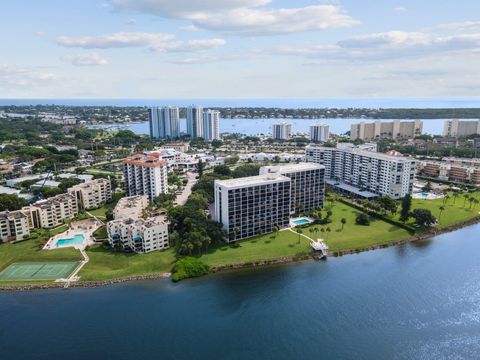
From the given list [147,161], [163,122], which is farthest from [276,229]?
[163,122]

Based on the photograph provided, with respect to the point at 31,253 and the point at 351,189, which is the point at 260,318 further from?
the point at 351,189

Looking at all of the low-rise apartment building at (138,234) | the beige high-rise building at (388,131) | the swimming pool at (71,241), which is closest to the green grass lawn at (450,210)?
the low-rise apartment building at (138,234)

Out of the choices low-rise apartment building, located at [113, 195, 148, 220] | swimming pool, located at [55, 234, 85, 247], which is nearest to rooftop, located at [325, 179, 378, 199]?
low-rise apartment building, located at [113, 195, 148, 220]

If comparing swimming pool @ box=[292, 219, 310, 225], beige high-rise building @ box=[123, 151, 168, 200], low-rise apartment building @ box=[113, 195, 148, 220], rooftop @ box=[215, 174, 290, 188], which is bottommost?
swimming pool @ box=[292, 219, 310, 225]

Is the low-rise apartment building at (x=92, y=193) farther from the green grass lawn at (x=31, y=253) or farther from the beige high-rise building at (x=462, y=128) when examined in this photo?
the beige high-rise building at (x=462, y=128)

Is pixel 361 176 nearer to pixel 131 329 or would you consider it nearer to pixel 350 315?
pixel 350 315

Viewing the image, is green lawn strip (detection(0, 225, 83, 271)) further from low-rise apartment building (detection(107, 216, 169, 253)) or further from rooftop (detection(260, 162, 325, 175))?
rooftop (detection(260, 162, 325, 175))

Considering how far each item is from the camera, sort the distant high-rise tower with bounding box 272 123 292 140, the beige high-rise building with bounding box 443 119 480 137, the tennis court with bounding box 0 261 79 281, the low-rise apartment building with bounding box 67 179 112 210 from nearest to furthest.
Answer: the tennis court with bounding box 0 261 79 281 < the low-rise apartment building with bounding box 67 179 112 210 < the beige high-rise building with bounding box 443 119 480 137 < the distant high-rise tower with bounding box 272 123 292 140

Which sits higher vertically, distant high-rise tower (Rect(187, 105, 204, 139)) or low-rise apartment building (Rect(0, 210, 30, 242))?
distant high-rise tower (Rect(187, 105, 204, 139))
